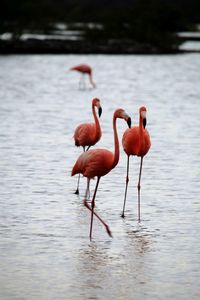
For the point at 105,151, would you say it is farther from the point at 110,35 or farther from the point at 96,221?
the point at 110,35

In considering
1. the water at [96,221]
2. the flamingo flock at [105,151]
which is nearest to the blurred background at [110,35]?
the water at [96,221]

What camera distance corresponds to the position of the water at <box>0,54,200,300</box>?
7.16 meters

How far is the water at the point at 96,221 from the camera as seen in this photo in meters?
7.16

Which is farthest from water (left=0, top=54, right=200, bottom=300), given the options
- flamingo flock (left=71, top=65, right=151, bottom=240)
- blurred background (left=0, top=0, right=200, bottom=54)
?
blurred background (left=0, top=0, right=200, bottom=54)

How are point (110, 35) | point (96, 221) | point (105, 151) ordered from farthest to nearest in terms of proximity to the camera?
point (110, 35) < point (96, 221) < point (105, 151)

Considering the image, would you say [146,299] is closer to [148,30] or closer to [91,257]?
[91,257]

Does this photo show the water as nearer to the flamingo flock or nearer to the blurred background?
the flamingo flock

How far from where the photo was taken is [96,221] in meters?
9.52

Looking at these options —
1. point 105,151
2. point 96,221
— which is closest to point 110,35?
point 96,221

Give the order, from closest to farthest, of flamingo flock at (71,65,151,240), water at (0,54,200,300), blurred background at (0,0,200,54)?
water at (0,54,200,300) → flamingo flock at (71,65,151,240) → blurred background at (0,0,200,54)

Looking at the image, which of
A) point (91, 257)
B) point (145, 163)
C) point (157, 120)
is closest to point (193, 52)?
point (157, 120)

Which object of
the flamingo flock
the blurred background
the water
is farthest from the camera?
the blurred background

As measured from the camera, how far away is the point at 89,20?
121062 mm

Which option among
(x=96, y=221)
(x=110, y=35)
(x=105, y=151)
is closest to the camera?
(x=105, y=151)
